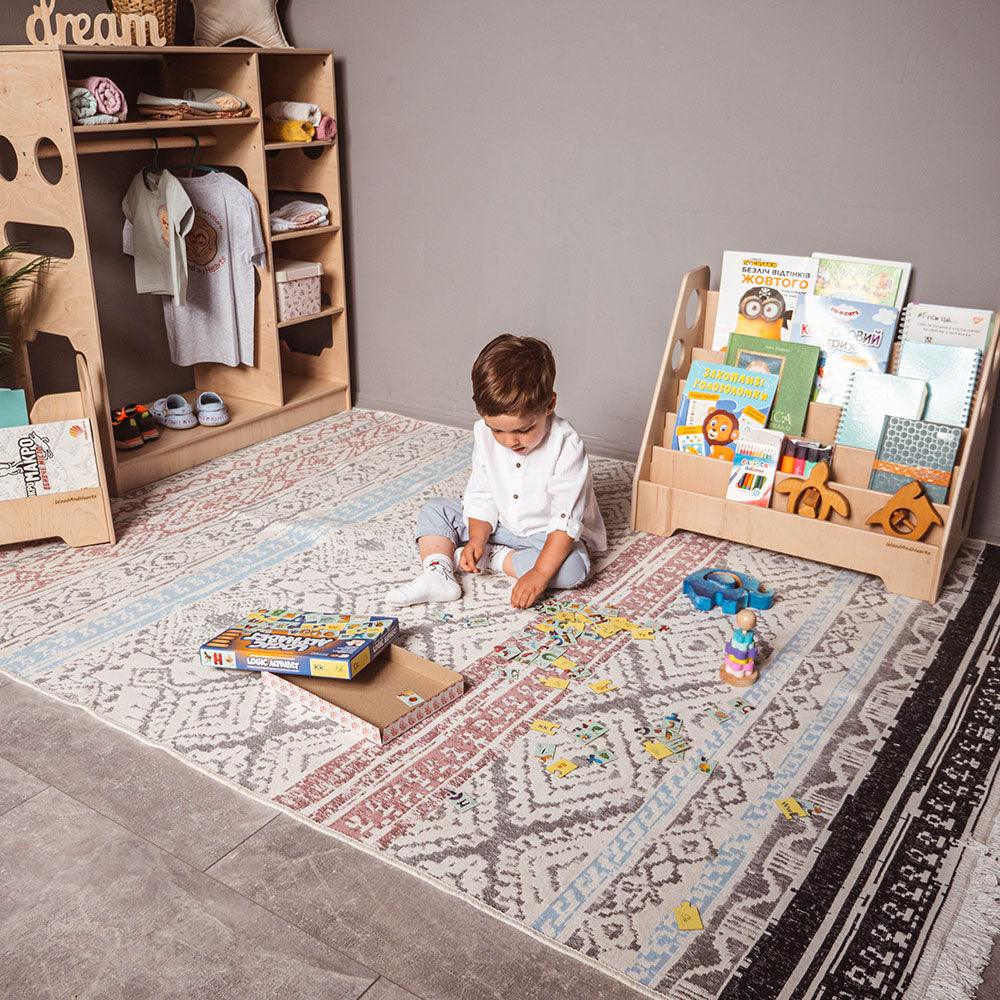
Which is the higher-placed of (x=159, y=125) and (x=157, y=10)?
(x=157, y=10)

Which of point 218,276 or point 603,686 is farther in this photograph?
point 218,276

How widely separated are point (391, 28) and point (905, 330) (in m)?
2.00

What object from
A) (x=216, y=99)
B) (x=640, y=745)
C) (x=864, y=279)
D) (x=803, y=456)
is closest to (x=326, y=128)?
(x=216, y=99)

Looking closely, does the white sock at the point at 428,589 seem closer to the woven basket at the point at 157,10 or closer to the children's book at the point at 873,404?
the children's book at the point at 873,404

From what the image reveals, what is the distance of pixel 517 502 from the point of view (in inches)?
97.4

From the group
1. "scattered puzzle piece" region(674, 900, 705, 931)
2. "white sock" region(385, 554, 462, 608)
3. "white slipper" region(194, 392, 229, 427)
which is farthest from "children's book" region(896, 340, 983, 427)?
"white slipper" region(194, 392, 229, 427)

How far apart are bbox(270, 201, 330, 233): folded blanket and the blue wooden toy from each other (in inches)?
74.9

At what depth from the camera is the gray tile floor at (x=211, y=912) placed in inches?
54.1

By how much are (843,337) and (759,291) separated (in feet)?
0.91

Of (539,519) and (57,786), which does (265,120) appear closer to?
(539,519)

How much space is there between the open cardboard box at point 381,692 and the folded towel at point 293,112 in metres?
2.10

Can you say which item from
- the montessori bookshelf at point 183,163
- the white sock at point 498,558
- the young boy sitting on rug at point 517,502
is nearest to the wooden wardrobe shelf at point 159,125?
the montessori bookshelf at point 183,163

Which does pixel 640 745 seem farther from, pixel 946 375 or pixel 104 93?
pixel 104 93

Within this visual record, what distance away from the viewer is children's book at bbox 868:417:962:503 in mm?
2432
